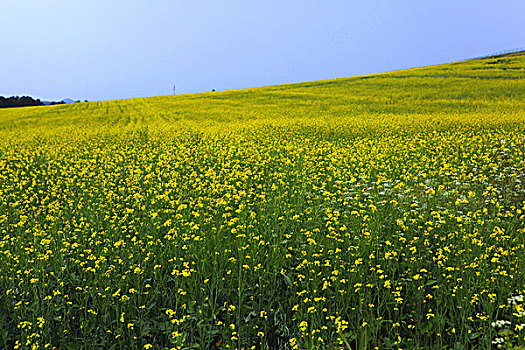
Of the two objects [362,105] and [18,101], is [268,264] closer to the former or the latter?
[362,105]

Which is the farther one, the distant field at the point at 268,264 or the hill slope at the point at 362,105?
the hill slope at the point at 362,105

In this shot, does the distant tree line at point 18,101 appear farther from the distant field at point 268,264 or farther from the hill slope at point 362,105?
the distant field at point 268,264

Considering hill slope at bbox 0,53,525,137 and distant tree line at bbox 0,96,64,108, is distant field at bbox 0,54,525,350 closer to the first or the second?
hill slope at bbox 0,53,525,137

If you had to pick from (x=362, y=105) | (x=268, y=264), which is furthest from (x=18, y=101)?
(x=268, y=264)

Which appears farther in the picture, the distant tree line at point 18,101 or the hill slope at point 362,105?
the distant tree line at point 18,101

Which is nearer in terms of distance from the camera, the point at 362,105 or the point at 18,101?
the point at 362,105

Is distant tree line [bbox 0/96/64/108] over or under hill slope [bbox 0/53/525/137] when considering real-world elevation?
over

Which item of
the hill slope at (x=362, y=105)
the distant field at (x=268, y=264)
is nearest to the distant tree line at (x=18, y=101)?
the hill slope at (x=362, y=105)

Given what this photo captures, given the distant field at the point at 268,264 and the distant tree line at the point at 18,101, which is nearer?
the distant field at the point at 268,264

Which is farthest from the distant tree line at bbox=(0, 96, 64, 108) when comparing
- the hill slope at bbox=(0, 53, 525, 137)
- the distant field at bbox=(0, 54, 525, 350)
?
the distant field at bbox=(0, 54, 525, 350)

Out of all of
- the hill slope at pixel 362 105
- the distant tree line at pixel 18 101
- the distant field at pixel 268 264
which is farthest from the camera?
the distant tree line at pixel 18 101

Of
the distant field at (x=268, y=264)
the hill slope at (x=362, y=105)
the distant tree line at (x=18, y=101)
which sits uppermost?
the distant tree line at (x=18, y=101)

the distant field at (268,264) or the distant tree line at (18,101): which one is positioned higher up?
the distant tree line at (18,101)

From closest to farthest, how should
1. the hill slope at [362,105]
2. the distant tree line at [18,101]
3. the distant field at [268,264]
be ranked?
1. the distant field at [268,264]
2. the hill slope at [362,105]
3. the distant tree line at [18,101]
